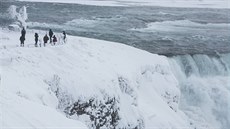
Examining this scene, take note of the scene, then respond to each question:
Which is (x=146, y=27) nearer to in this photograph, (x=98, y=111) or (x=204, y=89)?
(x=204, y=89)

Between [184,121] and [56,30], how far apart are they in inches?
857

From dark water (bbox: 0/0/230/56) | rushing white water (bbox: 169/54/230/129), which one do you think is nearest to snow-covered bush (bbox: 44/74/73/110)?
rushing white water (bbox: 169/54/230/129)

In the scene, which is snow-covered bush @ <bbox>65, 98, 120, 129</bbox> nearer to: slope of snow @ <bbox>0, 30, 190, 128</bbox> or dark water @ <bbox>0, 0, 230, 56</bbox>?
slope of snow @ <bbox>0, 30, 190, 128</bbox>

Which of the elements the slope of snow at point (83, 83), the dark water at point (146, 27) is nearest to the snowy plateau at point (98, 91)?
the slope of snow at point (83, 83)

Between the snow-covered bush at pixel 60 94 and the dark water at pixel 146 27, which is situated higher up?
the snow-covered bush at pixel 60 94

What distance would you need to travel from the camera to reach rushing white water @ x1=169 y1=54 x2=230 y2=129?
1152 inches

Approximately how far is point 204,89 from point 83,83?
14828 mm

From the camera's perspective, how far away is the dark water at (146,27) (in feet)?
131

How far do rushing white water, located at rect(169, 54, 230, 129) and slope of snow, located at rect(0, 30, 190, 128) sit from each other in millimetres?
3011

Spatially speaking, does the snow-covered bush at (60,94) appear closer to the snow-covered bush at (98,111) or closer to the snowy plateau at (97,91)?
the snowy plateau at (97,91)

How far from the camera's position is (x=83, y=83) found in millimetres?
19422

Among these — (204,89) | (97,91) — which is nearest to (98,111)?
(97,91)

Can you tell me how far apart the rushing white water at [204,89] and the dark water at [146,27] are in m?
2.62

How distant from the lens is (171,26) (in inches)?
2020
